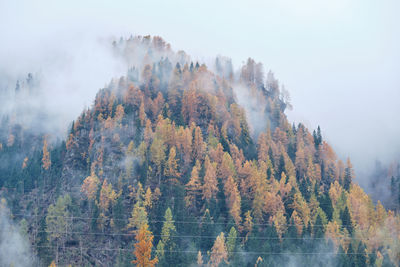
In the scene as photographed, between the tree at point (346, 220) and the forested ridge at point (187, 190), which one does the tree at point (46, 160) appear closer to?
the forested ridge at point (187, 190)

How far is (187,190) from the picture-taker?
338 feet

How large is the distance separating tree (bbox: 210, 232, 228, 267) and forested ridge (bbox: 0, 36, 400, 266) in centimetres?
21

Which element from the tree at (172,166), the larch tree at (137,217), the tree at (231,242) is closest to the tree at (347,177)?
the tree at (231,242)

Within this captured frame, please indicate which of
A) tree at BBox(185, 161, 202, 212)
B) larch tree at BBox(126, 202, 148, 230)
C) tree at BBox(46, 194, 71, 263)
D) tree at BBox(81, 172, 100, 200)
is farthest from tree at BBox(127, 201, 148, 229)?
tree at BBox(46, 194, 71, 263)

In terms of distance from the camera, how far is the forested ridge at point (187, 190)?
8900 cm

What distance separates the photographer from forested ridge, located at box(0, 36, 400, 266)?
3504 inches

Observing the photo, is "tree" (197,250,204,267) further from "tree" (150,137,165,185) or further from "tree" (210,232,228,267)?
"tree" (150,137,165,185)

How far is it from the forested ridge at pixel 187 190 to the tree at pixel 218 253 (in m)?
0.21

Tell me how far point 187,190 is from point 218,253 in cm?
2024

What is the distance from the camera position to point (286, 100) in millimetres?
183125

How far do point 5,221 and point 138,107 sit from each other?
47894 millimetres

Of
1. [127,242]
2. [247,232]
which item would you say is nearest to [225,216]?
[247,232]

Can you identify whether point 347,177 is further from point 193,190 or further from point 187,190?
point 187,190

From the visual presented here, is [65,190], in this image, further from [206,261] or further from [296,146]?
[296,146]
